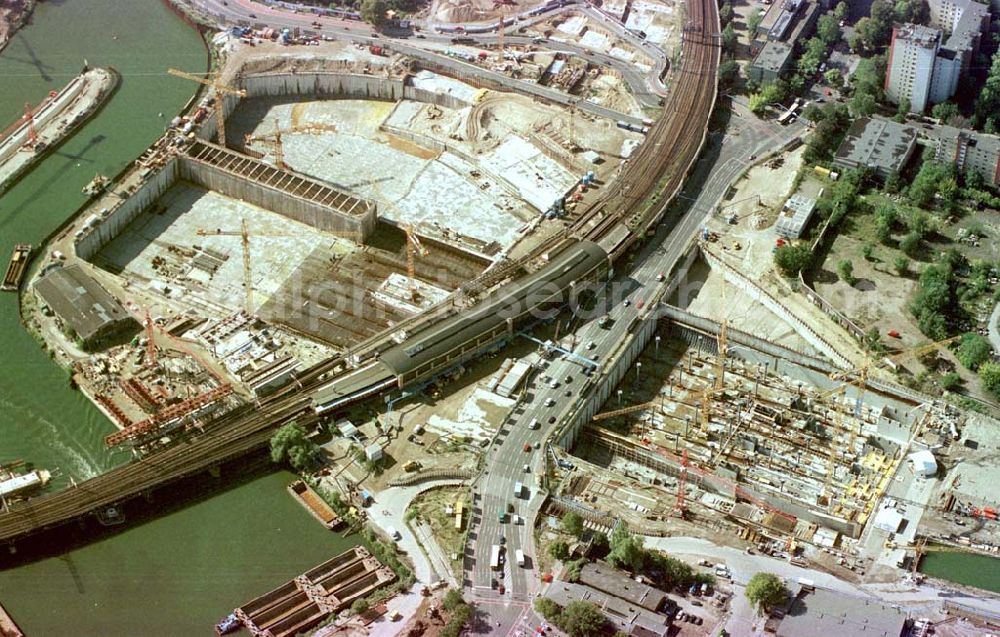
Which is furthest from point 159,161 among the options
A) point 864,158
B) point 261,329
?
point 864,158

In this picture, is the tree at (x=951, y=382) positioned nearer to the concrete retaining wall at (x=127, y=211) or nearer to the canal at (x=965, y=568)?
the canal at (x=965, y=568)

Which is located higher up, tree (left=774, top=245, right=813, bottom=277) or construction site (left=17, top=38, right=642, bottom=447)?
tree (left=774, top=245, right=813, bottom=277)

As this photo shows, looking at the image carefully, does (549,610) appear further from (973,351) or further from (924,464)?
(973,351)

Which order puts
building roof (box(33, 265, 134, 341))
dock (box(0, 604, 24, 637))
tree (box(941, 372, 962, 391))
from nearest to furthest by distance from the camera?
dock (box(0, 604, 24, 637)), tree (box(941, 372, 962, 391)), building roof (box(33, 265, 134, 341))

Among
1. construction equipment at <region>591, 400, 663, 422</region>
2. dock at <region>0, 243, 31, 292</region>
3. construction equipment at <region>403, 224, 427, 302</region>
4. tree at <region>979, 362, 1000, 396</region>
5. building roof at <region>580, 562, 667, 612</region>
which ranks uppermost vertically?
tree at <region>979, 362, 1000, 396</region>

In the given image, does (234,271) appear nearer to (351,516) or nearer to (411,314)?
(411,314)

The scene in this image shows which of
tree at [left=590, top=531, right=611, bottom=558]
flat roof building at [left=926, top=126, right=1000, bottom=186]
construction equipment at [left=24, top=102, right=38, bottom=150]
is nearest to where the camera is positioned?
tree at [left=590, top=531, right=611, bottom=558]

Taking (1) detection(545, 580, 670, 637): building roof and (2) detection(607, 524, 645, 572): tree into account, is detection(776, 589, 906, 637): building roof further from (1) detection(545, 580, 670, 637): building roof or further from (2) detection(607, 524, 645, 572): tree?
(2) detection(607, 524, 645, 572): tree

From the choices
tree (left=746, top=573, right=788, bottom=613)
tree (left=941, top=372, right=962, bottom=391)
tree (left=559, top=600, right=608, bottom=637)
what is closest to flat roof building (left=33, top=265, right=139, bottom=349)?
tree (left=559, top=600, right=608, bottom=637)

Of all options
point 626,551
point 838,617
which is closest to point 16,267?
point 626,551
